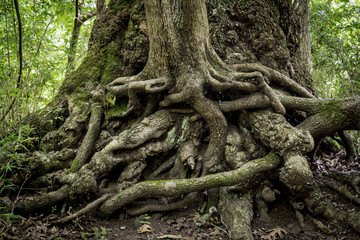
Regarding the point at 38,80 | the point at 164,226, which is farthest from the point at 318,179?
the point at 38,80

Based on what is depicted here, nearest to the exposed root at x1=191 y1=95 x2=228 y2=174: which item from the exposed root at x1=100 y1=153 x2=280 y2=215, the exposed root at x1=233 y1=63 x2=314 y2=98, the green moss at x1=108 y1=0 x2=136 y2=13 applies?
the exposed root at x1=100 y1=153 x2=280 y2=215

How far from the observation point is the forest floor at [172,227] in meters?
2.57

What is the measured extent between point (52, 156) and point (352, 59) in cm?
648

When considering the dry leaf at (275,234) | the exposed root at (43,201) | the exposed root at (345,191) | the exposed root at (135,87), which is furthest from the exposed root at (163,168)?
the exposed root at (345,191)

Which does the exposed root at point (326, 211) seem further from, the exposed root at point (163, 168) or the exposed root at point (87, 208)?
the exposed root at point (87, 208)

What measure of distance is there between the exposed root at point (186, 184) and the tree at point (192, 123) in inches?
0.5

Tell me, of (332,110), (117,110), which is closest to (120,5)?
(117,110)

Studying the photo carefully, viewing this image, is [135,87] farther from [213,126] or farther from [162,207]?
[162,207]

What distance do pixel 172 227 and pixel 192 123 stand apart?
1499 mm

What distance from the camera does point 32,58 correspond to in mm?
4805

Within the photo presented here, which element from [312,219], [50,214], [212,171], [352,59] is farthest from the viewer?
[352,59]

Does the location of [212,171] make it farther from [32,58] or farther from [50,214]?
[32,58]

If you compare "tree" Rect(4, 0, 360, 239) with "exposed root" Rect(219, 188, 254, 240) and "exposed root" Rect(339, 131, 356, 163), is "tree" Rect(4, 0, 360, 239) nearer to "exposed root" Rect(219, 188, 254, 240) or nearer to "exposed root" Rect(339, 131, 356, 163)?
"exposed root" Rect(219, 188, 254, 240)

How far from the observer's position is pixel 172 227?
2.78 metres
